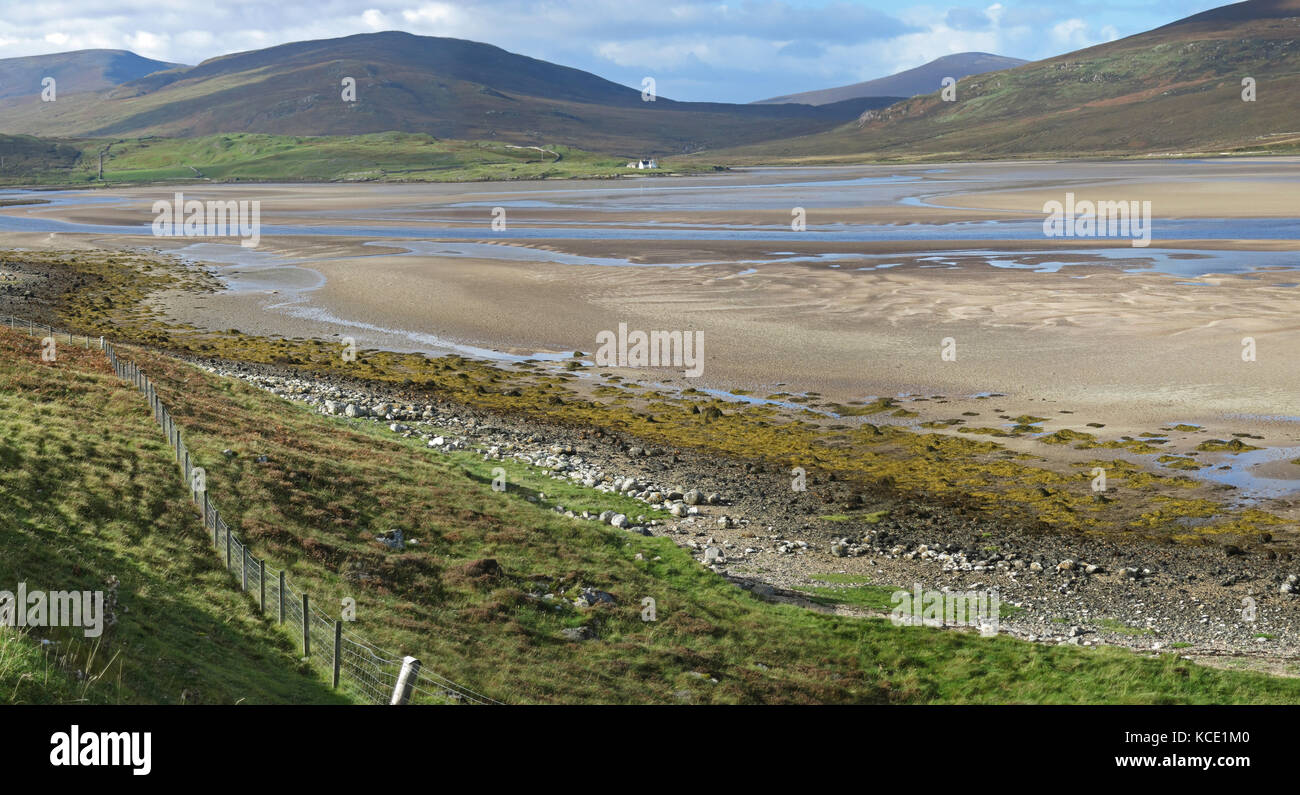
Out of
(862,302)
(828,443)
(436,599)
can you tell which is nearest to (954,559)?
(828,443)

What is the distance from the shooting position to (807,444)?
1267 inches

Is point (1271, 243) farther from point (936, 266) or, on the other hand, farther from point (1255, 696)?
point (1255, 696)

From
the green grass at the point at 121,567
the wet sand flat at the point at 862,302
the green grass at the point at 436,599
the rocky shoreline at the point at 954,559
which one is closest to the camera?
the green grass at the point at 121,567

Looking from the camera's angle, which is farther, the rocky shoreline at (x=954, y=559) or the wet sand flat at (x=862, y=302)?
the wet sand flat at (x=862, y=302)

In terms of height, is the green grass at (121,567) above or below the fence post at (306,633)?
above

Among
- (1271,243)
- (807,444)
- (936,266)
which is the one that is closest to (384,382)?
(807,444)

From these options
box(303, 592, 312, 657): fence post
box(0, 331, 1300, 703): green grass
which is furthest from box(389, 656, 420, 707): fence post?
box(303, 592, 312, 657): fence post

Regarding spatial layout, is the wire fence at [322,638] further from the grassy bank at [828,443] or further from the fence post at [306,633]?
the grassy bank at [828,443]

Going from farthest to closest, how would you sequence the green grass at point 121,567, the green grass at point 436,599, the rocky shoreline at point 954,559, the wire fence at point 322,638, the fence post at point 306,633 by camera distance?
the rocky shoreline at point 954,559 < the green grass at point 436,599 < the fence post at point 306,633 < the wire fence at point 322,638 < the green grass at point 121,567

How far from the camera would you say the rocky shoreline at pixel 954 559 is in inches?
771

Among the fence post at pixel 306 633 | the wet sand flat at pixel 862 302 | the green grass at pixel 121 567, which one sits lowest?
the fence post at pixel 306 633

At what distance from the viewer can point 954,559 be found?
23.1 metres

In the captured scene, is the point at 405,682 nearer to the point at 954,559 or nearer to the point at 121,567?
the point at 121,567

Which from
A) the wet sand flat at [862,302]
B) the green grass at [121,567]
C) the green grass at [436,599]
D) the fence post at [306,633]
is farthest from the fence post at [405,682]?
the wet sand flat at [862,302]
